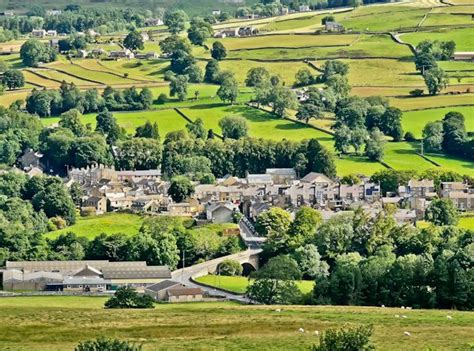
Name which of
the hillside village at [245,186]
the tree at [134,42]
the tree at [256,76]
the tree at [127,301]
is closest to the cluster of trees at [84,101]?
the hillside village at [245,186]

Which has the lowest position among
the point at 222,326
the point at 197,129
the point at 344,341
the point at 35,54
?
the point at 197,129

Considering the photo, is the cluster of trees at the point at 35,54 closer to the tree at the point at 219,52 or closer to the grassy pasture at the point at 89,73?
the grassy pasture at the point at 89,73

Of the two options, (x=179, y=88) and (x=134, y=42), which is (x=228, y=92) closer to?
(x=179, y=88)

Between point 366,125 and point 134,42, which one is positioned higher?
point 134,42

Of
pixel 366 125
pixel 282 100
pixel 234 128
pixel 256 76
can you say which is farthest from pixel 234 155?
pixel 256 76

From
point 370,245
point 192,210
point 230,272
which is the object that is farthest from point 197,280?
point 192,210

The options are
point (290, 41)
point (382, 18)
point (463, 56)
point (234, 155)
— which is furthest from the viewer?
point (382, 18)
